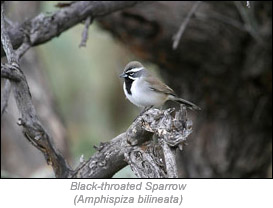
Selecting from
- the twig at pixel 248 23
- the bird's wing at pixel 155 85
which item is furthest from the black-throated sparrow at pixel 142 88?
the twig at pixel 248 23

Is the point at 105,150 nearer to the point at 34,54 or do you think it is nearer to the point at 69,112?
the point at 34,54

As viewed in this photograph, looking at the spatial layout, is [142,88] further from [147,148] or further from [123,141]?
[147,148]

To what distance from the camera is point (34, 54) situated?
352 inches

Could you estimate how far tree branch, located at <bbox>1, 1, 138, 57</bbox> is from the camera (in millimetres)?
5434

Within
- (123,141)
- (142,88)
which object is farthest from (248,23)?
(123,141)

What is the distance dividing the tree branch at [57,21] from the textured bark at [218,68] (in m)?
0.81

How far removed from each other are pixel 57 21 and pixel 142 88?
3.31 ft

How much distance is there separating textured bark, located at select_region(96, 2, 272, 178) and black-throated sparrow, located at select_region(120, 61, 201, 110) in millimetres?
1326

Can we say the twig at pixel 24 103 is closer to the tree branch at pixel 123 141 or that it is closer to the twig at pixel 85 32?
the tree branch at pixel 123 141

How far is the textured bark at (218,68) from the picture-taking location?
664cm

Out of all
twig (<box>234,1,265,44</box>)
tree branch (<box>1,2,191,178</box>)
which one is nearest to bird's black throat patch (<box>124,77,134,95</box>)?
tree branch (<box>1,2,191,178</box>)

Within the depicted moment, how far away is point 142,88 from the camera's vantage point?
17.6ft

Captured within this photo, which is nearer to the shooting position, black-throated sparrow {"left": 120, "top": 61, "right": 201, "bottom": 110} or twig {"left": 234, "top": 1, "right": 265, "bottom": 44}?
black-throated sparrow {"left": 120, "top": 61, "right": 201, "bottom": 110}

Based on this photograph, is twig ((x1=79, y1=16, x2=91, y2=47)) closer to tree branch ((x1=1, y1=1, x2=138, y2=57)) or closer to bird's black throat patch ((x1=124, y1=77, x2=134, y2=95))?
tree branch ((x1=1, y1=1, x2=138, y2=57))
